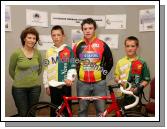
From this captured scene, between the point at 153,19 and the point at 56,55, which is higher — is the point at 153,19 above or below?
above

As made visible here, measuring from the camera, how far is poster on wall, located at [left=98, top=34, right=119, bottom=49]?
231 centimetres

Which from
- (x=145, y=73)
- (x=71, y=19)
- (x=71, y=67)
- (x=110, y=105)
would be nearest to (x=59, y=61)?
(x=71, y=67)

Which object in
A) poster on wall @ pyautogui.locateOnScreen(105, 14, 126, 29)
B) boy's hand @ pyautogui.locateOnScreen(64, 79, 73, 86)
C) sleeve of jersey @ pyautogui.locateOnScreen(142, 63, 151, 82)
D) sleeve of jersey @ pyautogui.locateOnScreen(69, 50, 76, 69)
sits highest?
poster on wall @ pyautogui.locateOnScreen(105, 14, 126, 29)

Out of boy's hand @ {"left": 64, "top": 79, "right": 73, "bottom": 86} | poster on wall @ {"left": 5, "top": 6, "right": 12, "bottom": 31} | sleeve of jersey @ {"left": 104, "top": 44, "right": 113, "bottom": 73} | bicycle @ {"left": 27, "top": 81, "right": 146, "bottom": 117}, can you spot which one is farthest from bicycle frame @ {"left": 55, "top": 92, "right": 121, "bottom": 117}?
poster on wall @ {"left": 5, "top": 6, "right": 12, "bottom": 31}

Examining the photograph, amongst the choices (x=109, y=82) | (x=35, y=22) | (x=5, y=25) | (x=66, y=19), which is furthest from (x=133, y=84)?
(x=5, y=25)

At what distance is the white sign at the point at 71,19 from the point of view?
2316 mm

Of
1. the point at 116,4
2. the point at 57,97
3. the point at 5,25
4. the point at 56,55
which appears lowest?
the point at 57,97

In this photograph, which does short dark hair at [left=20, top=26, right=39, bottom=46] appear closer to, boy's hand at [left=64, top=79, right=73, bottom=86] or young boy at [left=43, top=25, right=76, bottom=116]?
young boy at [left=43, top=25, right=76, bottom=116]

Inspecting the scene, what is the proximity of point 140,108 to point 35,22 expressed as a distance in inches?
41.3

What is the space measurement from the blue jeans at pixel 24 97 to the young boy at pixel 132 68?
65 cm

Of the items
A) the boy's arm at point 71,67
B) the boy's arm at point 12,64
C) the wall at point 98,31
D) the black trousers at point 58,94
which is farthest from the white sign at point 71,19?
the black trousers at point 58,94

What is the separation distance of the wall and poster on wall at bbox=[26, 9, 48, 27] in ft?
0.10

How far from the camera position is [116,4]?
2.29m

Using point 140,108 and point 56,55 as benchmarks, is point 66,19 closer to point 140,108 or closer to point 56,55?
point 56,55
